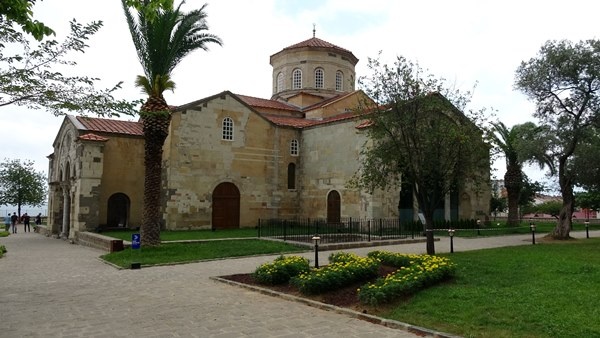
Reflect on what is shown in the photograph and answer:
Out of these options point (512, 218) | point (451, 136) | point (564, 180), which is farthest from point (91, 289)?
point (512, 218)

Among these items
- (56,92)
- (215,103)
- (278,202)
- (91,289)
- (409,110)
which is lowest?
(91,289)

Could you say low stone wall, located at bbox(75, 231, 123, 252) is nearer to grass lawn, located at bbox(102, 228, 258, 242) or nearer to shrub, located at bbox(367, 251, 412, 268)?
grass lawn, located at bbox(102, 228, 258, 242)

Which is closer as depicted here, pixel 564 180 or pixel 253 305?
pixel 253 305

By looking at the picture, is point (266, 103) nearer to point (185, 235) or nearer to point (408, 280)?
point (185, 235)

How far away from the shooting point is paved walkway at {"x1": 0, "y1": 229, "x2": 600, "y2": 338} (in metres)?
6.98

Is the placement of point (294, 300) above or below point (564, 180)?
below

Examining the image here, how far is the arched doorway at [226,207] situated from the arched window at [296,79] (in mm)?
11578

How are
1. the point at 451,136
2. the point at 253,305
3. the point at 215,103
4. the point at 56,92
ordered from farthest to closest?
the point at 215,103
the point at 451,136
the point at 253,305
the point at 56,92

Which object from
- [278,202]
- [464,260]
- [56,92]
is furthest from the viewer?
[278,202]

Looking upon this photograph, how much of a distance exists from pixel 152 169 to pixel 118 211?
12.3m

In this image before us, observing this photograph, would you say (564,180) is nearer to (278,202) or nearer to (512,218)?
(512,218)

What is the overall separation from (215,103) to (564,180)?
19.4 m

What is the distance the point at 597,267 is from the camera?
11.1 meters

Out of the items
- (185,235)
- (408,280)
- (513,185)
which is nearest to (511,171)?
(513,185)
